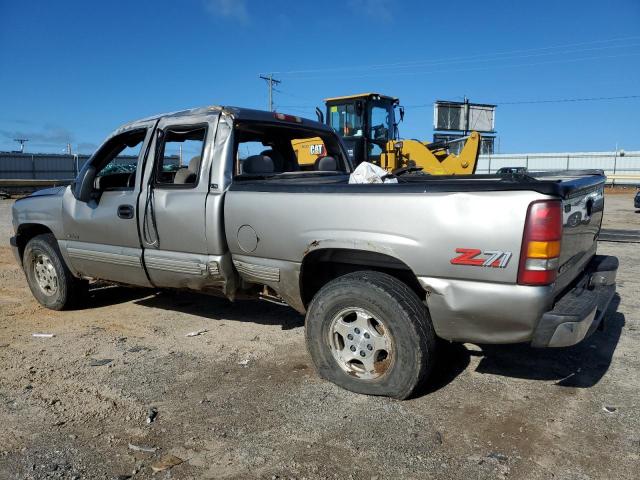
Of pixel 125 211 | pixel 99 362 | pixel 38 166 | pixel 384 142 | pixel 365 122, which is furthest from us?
pixel 38 166

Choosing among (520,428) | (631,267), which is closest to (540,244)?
(520,428)

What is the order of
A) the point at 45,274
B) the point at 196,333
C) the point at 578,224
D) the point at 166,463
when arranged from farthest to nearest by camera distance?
the point at 45,274
the point at 196,333
the point at 578,224
the point at 166,463

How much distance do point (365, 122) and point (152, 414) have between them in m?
11.5

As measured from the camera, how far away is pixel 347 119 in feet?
47.0

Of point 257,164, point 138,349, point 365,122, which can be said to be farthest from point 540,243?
point 365,122

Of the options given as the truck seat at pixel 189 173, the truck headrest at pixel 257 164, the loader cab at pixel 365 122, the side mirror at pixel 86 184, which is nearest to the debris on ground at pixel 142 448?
the truck seat at pixel 189 173

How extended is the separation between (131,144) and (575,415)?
4470 millimetres

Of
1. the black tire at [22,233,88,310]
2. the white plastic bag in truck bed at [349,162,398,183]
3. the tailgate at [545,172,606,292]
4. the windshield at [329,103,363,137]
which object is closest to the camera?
the tailgate at [545,172,606,292]

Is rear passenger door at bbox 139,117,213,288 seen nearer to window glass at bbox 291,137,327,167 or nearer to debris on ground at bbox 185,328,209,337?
debris on ground at bbox 185,328,209,337

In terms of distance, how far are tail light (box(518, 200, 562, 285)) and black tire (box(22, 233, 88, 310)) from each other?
184 inches

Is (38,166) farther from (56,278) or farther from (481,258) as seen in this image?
(481,258)

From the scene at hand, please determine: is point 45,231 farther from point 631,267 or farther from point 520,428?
point 631,267

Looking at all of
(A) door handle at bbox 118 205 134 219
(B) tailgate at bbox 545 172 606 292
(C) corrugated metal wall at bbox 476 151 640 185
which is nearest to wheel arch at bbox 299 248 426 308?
(B) tailgate at bbox 545 172 606 292

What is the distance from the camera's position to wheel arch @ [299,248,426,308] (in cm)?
352
